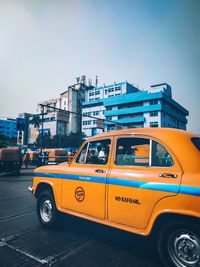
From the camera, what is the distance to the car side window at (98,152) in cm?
391

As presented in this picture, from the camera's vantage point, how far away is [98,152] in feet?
13.8

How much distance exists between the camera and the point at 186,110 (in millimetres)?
86062

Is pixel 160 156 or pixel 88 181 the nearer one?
pixel 160 156

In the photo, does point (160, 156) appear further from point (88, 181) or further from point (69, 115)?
point (69, 115)

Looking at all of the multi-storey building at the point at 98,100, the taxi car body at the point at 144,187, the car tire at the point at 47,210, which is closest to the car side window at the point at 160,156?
the taxi car body at the point at 144,187

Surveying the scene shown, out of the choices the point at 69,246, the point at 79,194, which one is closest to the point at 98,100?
the point at 79,194

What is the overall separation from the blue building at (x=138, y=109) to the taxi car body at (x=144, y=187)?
Answer: 2045 inches

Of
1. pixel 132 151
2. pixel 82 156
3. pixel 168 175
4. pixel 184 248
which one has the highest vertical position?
pixel 132 151

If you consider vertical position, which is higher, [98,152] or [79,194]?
[98,152]

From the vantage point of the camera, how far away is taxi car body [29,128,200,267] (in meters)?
2.71

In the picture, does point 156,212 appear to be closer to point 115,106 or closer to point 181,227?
point 181,227

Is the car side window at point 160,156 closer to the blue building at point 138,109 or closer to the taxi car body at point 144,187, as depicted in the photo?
the taxi car body at point 144,187

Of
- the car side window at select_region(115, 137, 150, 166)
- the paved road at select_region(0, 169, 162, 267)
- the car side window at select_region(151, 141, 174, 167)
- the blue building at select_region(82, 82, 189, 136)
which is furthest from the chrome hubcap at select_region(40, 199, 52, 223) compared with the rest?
the blue building at select_region(82, 82, 189, 136)

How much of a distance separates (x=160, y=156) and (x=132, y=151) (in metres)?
0.64
